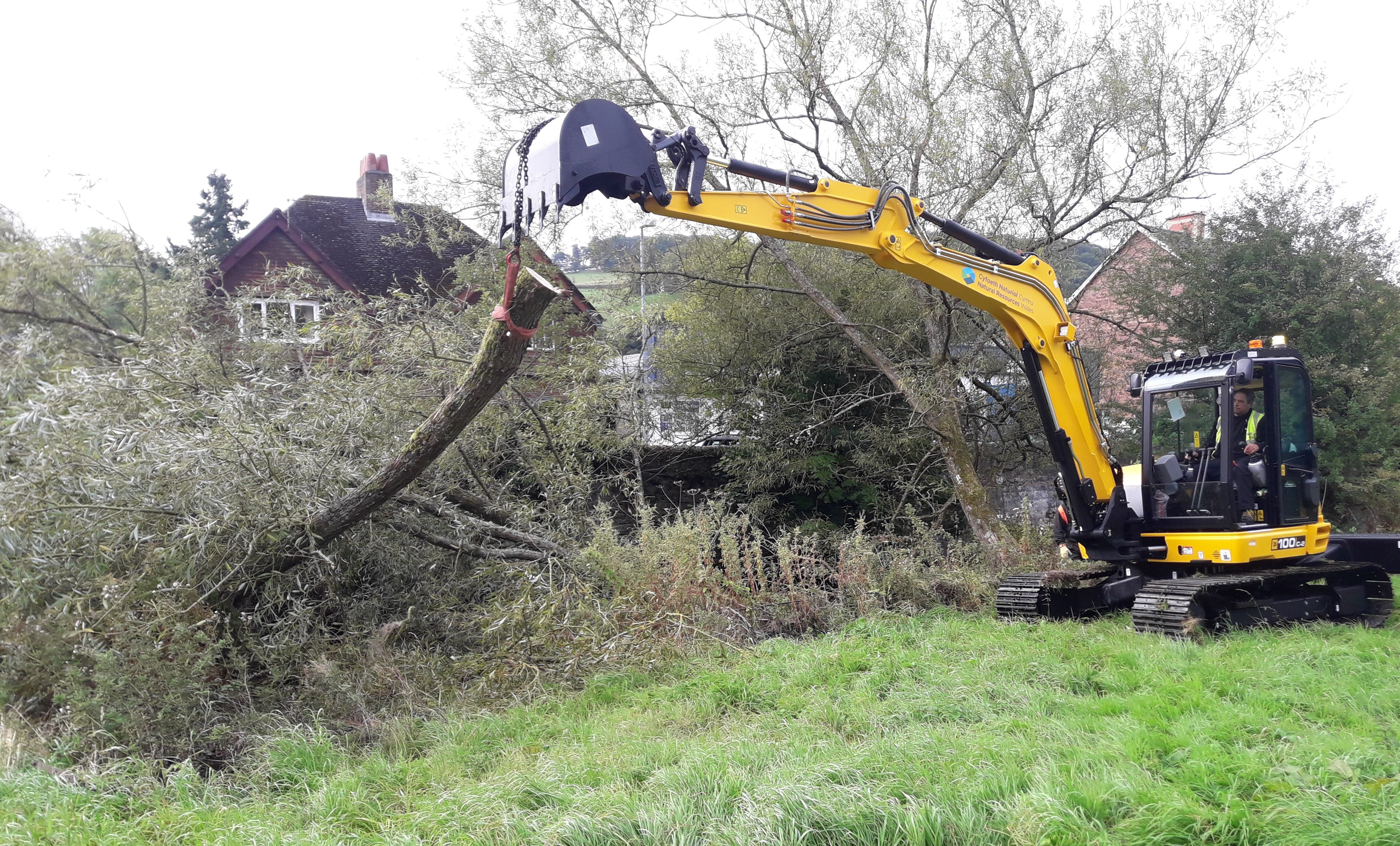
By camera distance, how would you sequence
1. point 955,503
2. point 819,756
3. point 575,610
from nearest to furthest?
point 819,756 < point 575,610 < point 955,503

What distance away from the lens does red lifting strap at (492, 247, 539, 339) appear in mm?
5242

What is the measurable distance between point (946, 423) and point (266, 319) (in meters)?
8.11

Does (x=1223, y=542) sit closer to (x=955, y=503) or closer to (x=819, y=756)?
(x=819, y=756)

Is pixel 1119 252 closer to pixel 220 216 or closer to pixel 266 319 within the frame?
pixel 266 319

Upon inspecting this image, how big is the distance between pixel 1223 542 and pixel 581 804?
5.74 m

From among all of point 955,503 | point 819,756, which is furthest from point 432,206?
point 819,756

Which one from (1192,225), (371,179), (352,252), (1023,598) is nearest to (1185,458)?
(1023,598)

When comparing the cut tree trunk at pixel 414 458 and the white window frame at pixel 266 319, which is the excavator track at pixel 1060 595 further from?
the white window frame at pixel 266 319

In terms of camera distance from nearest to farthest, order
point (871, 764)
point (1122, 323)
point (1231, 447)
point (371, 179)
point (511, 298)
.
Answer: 1. point (871, 764)
2. point (511, 298)
3. point (1231, 447)
4. point (1122, 323)
5. point (371, 179)

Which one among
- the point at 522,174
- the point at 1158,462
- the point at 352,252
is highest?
the point at 352,252

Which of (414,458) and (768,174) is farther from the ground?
(768,174)

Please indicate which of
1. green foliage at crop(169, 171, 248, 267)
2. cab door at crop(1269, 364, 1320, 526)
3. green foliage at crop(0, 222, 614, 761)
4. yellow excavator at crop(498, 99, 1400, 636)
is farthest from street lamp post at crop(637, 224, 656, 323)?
green foliage at crop(169, 171, 248, 267)

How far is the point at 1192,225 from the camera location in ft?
49.6

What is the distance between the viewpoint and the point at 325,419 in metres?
7.22
